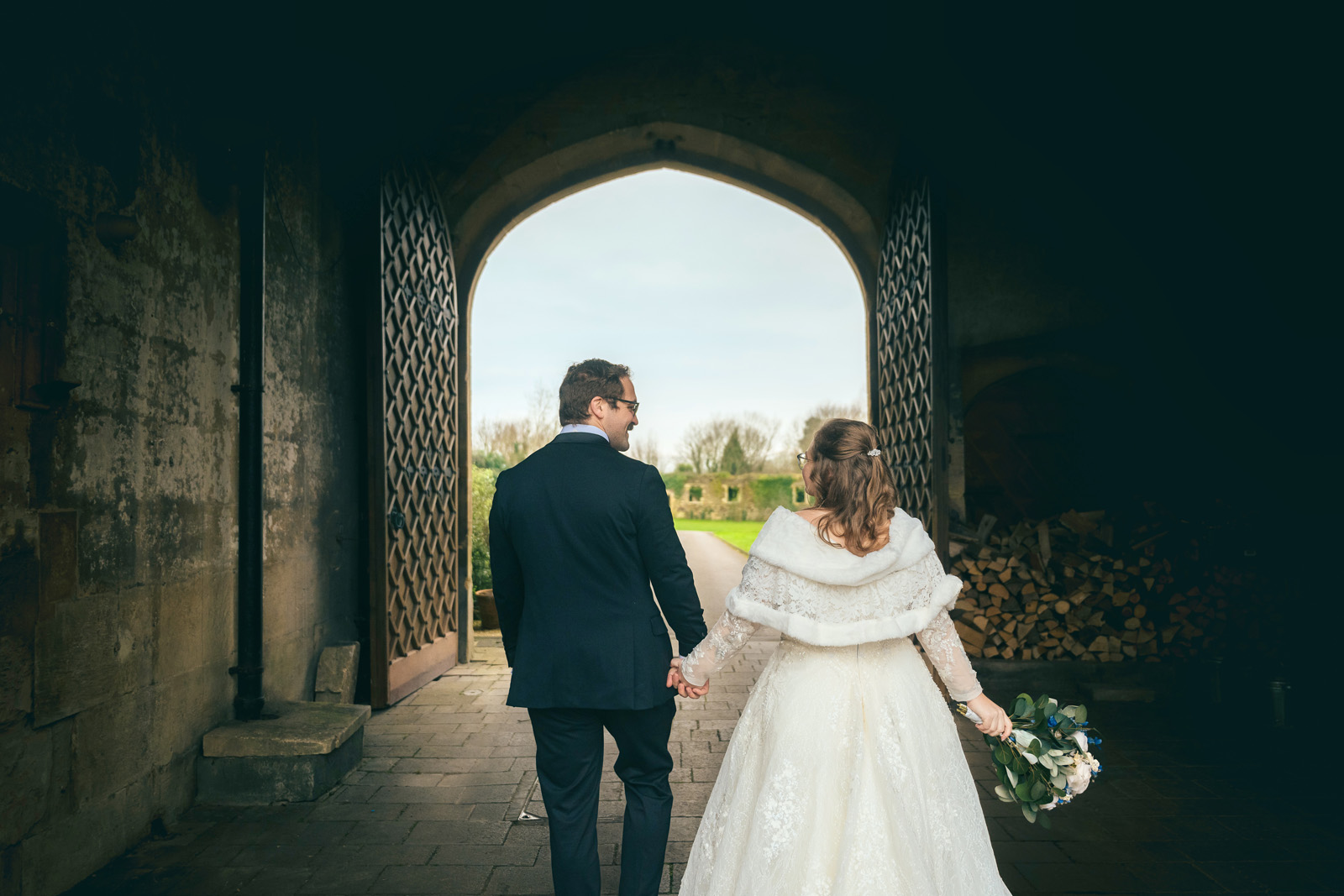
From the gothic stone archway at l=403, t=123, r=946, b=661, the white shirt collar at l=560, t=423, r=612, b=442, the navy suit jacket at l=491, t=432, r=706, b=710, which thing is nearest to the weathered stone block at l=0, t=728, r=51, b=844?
the navy suit jacket at l=491, t=432, r=706, b=710

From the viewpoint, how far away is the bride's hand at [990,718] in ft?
7.11

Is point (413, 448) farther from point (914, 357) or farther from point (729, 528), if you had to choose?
point (729, 528)

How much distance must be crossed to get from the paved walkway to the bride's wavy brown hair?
0.91 metres

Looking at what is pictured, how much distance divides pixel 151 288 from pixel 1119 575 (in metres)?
6.04

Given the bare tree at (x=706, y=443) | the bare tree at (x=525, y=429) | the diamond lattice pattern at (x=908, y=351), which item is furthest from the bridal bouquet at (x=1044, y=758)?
the bare tree at (x=706, y=443)

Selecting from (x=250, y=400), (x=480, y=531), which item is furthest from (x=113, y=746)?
(x=480, y=531)

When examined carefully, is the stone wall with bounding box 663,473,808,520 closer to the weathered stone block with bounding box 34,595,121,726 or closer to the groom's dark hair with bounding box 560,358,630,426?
the weathered stone block with bounding box 34,595,121,726

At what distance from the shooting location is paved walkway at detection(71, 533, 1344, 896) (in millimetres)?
2814

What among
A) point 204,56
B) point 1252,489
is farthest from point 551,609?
point 1252,489

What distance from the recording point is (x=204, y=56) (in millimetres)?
3613

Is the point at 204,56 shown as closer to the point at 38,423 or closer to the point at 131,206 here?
the point at 131,206

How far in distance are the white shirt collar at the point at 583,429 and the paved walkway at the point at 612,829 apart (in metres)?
1.52

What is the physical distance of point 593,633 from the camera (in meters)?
2.30

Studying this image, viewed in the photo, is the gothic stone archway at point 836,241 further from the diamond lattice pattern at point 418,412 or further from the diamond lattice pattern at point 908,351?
the diamond lattice pattern at point 418,412
